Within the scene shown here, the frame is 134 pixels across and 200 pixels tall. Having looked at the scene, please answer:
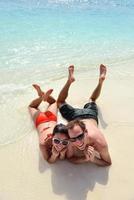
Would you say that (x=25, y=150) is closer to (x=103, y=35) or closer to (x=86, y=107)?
(x=86, y=107)

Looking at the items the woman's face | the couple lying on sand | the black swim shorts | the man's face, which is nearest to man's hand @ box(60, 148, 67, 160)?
the couple lying on sand

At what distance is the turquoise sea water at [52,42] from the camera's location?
25.2 feet

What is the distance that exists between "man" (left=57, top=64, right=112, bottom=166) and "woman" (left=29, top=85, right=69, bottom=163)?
12 cm

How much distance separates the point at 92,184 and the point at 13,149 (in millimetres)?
1273

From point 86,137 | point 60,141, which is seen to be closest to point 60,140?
point 60,141

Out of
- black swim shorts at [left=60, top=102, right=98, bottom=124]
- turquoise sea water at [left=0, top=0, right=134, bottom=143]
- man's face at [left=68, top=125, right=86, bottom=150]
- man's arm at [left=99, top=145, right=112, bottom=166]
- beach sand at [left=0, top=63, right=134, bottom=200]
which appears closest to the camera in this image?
man's face at [left=68, top=125, right=86, bottom=150]

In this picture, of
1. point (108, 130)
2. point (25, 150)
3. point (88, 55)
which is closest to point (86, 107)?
point (108, 130)

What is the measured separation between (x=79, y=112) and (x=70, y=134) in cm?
139

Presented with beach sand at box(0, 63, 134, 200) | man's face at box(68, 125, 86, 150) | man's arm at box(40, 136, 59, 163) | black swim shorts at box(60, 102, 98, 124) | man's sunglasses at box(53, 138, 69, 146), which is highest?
man's face at box(68, 125, 86, 150)

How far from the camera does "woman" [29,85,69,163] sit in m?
4.42

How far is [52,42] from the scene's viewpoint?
33.5 feet

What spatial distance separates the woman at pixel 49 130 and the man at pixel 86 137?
12 centimetres

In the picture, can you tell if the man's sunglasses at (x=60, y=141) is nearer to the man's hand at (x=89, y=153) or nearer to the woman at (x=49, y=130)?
the woman at (x=49, y=130)

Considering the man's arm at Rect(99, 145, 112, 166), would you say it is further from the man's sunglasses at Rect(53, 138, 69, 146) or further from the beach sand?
the man's sunglasses at Rect(53, 138, 69, 146)
